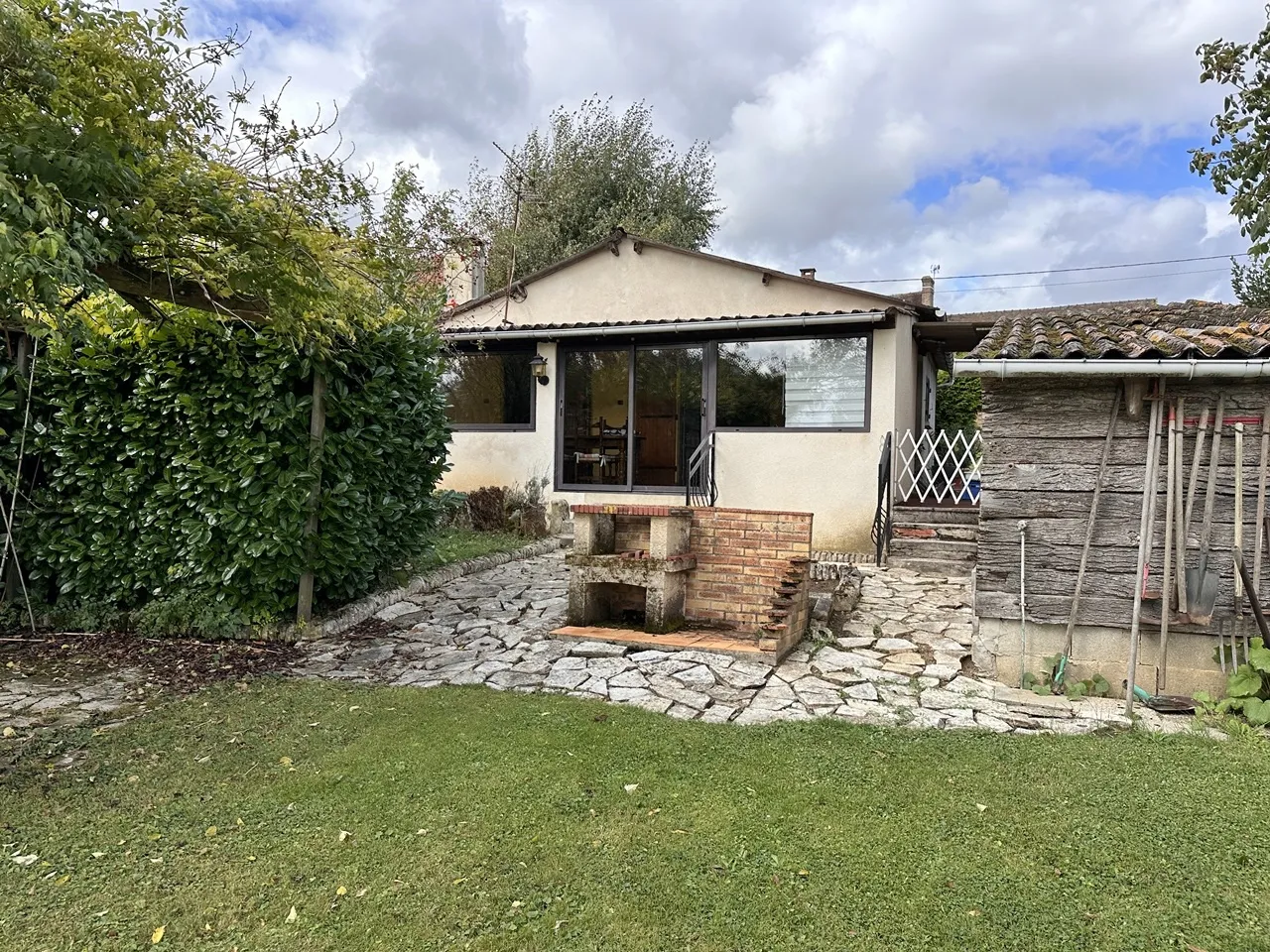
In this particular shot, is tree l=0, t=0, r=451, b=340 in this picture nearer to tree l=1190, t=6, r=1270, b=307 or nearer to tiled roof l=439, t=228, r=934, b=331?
tiled roof l=439, t=228, r=934, b=331

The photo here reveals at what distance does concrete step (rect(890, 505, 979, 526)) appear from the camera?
8305 millimetres

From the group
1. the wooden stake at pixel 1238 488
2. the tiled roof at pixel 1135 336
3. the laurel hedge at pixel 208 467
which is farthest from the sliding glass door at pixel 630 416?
the wooden stake at pixel 1238 488

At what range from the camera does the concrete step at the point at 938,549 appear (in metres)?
8.08

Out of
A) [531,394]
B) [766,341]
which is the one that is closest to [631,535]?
[766,341]

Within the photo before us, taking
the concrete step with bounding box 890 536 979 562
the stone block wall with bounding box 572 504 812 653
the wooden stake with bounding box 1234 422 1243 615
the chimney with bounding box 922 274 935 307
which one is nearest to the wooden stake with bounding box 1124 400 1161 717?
the wooden stake with bounding box 1234 422 1243 615

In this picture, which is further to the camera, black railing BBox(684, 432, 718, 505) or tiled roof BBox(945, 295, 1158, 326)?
black railing BBox(684, 432, 718, 505)

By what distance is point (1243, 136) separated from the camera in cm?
912

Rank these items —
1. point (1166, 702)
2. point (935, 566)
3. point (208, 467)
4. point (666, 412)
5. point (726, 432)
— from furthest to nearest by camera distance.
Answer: point (666, 412)
point (726, 432)
point (935, 566)
point (208, 467)
point (1166, 702)

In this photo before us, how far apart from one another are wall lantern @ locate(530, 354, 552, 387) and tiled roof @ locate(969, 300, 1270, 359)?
666 cm

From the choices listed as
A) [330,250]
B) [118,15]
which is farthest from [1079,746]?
[118,15]

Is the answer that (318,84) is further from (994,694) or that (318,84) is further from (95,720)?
(994,694)

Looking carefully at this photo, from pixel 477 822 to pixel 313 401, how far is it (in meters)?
3.76

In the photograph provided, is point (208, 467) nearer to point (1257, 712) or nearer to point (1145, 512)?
point (1145, 512)

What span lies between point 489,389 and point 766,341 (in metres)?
4.42
